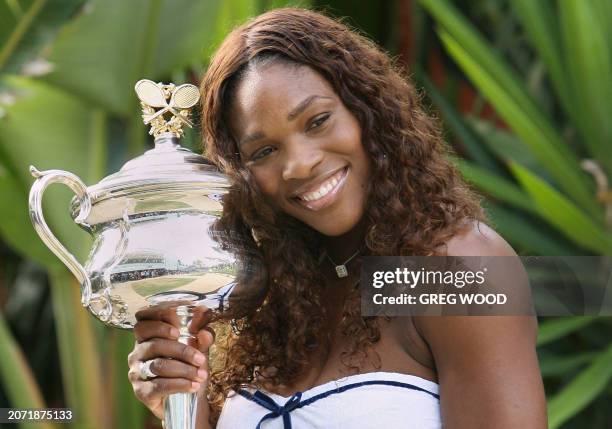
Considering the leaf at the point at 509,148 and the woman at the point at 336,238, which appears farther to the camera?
the leaf at the point at 509,148

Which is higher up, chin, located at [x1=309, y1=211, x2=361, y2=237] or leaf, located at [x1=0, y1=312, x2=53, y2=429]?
leaf, located at [x1=0, y1=312, x2=53, y2=429]

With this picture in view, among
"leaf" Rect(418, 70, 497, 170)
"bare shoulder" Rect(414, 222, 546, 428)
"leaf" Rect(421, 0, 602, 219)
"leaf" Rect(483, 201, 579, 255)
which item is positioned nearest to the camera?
"bare shoulder" Rect(414, 222, 546, 428)

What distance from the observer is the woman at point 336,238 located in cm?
139

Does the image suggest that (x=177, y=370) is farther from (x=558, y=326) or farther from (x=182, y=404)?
(x=558, y=326)

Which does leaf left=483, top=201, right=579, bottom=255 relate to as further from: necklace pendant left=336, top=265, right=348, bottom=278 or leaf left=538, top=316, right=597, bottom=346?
necklace pendant left=336, top=265, right=348, bottom=278

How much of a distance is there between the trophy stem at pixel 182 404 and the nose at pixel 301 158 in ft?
0.77

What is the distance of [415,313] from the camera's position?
1434 mm

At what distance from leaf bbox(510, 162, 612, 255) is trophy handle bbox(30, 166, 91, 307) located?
1.62 m

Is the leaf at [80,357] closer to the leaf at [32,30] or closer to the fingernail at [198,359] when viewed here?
the leaf at [32,30]

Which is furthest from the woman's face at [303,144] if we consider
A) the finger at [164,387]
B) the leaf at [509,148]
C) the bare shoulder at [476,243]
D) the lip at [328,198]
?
the leaf at [509,148]

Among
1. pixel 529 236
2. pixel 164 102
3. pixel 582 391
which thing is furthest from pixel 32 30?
pixel 582 391

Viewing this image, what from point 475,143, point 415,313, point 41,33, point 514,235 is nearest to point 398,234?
point 415,313

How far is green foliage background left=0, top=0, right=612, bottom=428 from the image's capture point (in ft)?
9.92

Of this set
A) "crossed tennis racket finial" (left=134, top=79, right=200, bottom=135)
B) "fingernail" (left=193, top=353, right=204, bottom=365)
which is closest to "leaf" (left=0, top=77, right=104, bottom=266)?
"crossed tennis racket finial" (left=134, top=79, right=200, bottom=135)
